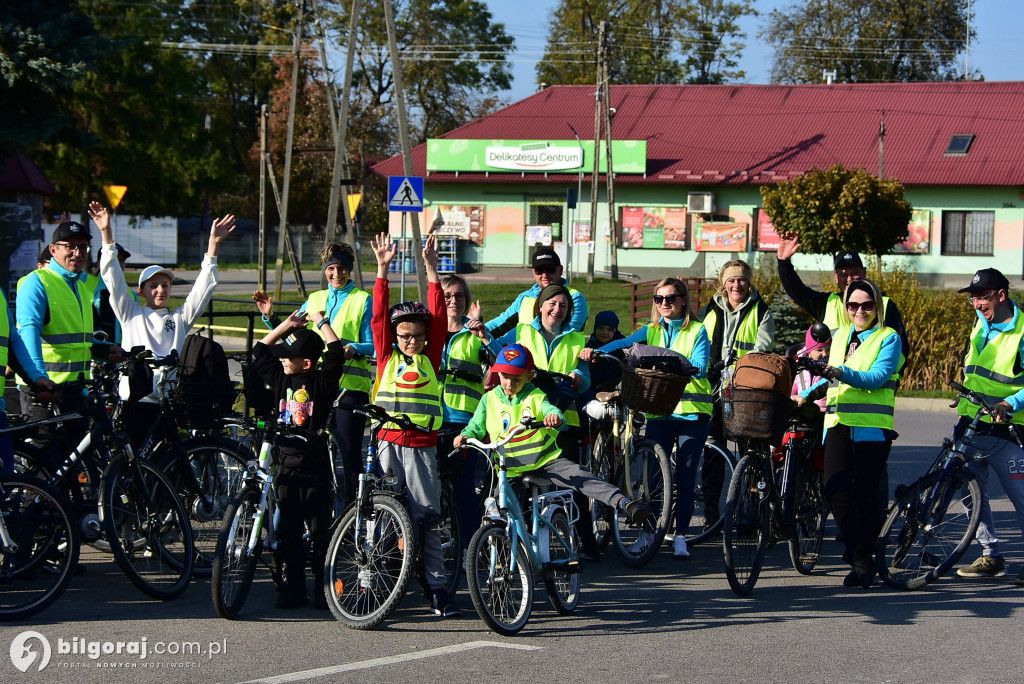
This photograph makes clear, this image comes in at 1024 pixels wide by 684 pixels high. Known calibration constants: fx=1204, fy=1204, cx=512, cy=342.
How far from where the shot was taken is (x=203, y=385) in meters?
7.61

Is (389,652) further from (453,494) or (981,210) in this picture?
(981,210)

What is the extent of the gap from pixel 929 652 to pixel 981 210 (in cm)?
3693

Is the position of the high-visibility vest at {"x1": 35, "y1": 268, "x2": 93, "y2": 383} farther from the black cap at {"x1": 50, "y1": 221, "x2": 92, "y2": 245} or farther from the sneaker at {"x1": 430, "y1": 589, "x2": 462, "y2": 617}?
the sneaker at {"x1": 430, "y1": 589, "x2": 462, "y2": 617}

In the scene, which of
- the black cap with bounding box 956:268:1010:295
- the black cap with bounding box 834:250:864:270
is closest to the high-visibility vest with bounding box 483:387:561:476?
the black cap with bounding box 834:250:864:270

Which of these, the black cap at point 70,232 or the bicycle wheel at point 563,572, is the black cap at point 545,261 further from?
the black cap at point 70,232

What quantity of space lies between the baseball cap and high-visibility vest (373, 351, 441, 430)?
0.41m

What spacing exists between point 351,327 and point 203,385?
5.09ft

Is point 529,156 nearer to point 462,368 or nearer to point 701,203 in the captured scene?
point 701,203

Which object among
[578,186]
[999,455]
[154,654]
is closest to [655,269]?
[578,186]

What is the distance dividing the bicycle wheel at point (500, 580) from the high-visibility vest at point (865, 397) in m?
2.43

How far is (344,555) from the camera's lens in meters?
6.61

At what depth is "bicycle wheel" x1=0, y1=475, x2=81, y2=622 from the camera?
6621 mm

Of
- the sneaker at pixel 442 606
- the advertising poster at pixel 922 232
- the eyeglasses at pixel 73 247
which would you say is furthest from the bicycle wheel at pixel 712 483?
the advertising poster at pixel 922 232

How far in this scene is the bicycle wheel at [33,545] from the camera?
662 cm
